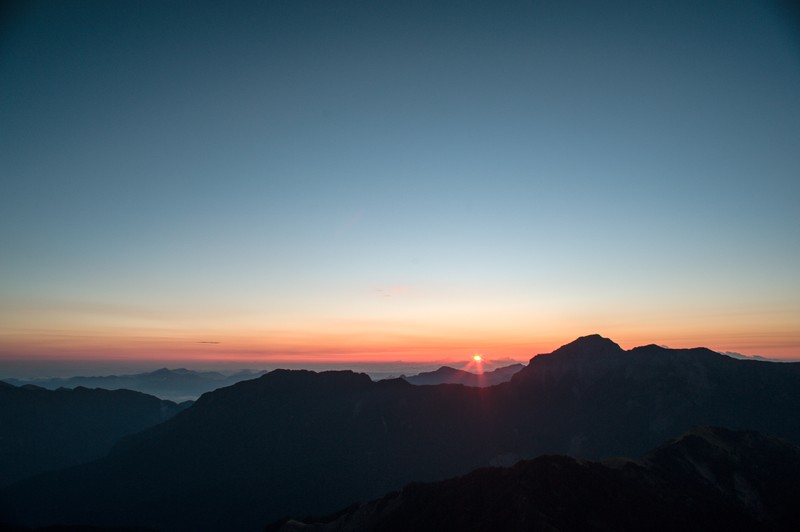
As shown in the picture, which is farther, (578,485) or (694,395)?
(694,395)

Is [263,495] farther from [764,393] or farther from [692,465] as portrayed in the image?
[764,393]

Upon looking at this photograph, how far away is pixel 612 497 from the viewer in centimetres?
7650

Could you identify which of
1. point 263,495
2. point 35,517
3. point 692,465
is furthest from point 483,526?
point 35,517

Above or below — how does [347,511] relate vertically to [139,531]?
above

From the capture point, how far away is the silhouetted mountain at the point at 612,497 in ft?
239

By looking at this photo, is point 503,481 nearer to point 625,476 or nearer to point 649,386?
point 625,476

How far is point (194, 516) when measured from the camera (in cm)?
17475

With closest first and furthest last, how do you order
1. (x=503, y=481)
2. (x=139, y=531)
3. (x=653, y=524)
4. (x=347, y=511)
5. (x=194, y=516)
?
(x=653, y=524) < (x=503, y=481) < (x=347, y=511) < (x=139, y=531) < (x=194, y=516)

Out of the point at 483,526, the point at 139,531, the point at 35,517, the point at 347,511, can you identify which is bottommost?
the point at 35,517

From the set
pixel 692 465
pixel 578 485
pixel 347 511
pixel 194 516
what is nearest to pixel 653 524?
pixel 578 485

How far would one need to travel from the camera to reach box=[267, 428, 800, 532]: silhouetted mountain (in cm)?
7288

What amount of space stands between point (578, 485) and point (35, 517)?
→ 21980 centimetres

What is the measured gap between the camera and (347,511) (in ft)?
326

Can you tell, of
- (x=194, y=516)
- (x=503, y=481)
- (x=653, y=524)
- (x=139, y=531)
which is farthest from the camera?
(x=194, y=516)
